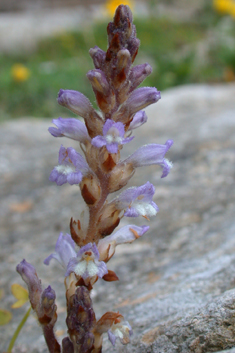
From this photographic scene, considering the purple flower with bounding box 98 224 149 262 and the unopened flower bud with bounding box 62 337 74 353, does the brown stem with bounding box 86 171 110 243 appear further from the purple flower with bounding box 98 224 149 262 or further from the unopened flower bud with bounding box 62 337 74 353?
the unopened flower bud with bounding box 62 337 74 353

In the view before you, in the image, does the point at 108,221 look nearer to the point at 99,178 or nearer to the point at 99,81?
the point at 99,178

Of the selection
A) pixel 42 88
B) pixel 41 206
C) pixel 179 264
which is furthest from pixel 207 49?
pixel 179 264

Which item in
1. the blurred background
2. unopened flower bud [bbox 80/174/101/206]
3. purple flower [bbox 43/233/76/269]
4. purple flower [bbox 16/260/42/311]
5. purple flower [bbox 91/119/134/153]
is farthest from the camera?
the blurred background

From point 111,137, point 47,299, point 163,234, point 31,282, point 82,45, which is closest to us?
point 111,137

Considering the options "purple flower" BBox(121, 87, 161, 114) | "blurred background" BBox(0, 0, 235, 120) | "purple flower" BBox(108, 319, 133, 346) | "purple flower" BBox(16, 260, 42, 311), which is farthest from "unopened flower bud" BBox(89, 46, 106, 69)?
"blurred background" BBox(0, 0, 235, 120)

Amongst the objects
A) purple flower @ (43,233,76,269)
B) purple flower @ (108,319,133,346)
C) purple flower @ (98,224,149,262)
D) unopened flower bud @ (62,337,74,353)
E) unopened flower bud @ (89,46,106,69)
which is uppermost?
unopened flower bud @ (89,46,106,69)

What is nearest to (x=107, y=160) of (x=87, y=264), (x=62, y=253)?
(x=87, y=264)
